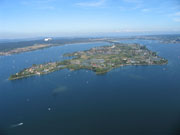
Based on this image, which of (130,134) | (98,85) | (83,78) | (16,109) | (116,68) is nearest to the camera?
(130,134)

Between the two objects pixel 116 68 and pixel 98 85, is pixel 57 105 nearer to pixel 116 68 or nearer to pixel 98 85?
pixel 98 85

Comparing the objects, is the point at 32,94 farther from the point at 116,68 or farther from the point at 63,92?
the point at 116,68

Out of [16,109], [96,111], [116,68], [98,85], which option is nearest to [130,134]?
[96,111]

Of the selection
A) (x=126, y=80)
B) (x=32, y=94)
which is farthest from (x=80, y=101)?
(x=126, y=80)

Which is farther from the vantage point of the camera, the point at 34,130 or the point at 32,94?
the point at 32,94

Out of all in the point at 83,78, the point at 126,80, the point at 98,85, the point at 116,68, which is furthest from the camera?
the point at 116,68

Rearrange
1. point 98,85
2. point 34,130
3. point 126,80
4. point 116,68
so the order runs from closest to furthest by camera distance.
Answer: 1. point 34,130
2. point 98,85
3. point 126,80
4. point 116,68
